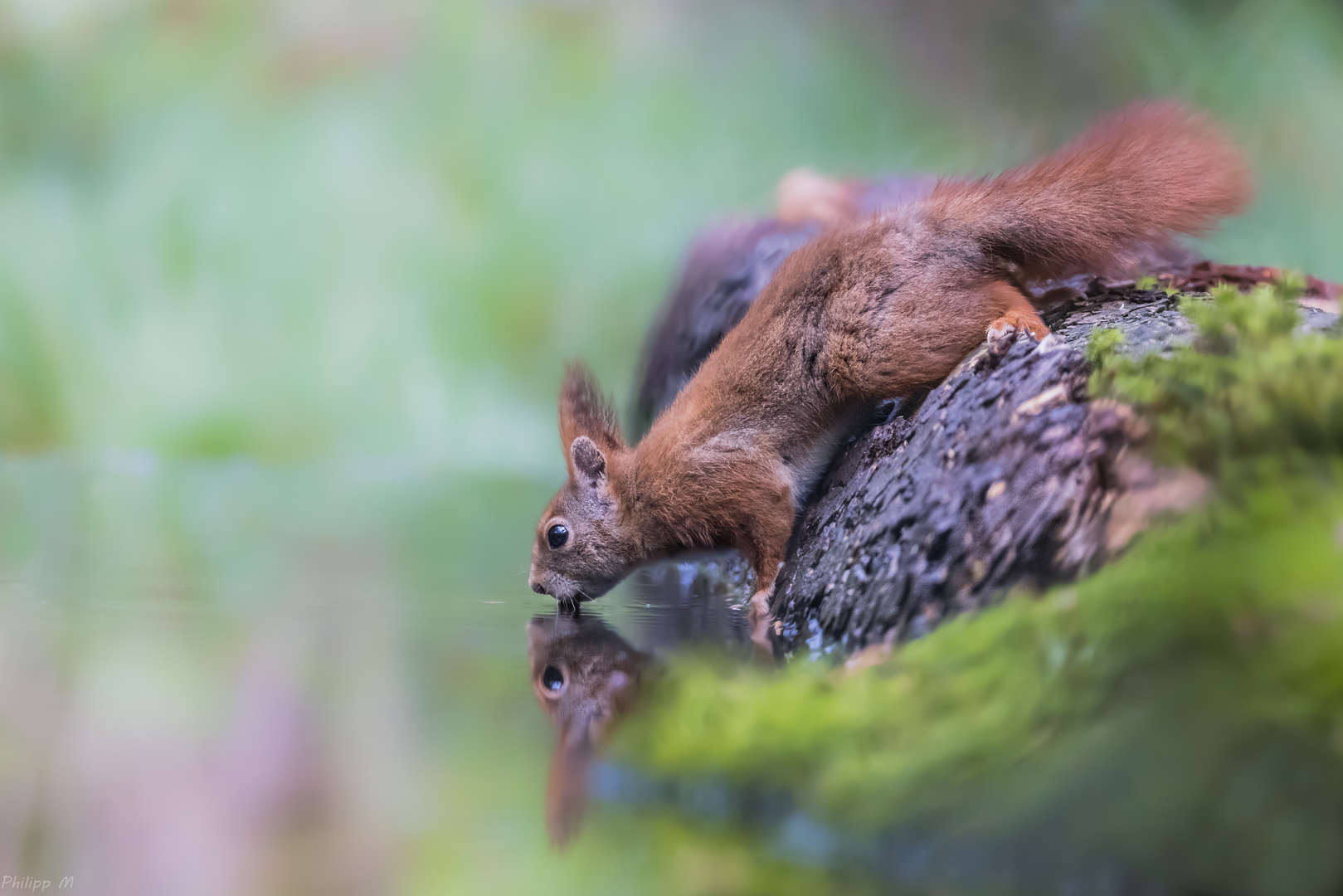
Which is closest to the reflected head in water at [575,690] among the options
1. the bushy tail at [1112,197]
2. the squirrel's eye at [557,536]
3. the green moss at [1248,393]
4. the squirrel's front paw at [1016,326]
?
the squirrel's eye at [557,536]

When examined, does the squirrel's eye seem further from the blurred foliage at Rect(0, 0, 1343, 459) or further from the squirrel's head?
the blurred foliage at Rect(0, 0, 1343, 459)

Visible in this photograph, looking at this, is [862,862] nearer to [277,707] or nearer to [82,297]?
[277,707]

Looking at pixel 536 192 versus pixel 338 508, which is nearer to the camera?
pixel 338 508

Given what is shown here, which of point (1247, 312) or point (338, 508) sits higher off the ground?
point (338, 508)

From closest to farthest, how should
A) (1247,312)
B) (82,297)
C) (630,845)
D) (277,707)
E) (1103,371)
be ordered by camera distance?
1. (630,845)
2. (1247,312)
3. (1103,371)
4. (277,707)
5. (82,297)

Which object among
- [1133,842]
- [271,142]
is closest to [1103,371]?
[1133,842]

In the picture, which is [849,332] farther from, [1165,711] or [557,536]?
[1165,711]

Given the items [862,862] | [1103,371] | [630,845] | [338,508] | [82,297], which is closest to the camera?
[862,862]
